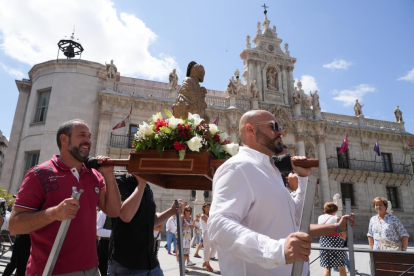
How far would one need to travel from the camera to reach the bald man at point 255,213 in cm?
146

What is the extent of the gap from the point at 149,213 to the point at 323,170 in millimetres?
22038

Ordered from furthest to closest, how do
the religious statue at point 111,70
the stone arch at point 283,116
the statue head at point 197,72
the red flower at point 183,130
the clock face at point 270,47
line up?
the clock face at point 270,47 < the stone arch at point 283,116 < the religious statue at point 111,70 < the statue head at point 197,72 < the red flower at point 183,130

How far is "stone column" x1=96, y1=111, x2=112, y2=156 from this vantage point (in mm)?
18797

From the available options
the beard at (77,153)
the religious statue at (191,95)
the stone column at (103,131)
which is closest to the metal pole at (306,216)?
the beard at (77,153)

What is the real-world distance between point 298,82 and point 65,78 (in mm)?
19473

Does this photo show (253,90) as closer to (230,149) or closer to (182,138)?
(230,149)

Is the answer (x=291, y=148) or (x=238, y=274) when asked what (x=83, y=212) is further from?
(x=291, y=148)

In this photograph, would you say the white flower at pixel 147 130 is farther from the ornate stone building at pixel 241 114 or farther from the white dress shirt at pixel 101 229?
the ornate stone building at pixel 241 114

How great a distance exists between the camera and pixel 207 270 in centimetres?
791

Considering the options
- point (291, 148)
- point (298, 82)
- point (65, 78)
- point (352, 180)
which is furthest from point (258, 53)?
point (65, 78)

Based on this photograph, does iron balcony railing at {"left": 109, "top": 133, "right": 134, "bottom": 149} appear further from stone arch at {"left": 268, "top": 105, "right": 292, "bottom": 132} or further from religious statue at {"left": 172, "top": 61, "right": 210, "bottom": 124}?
religious statue at {"left": 172, "top": 61, "right": 210, "bottom": 124}

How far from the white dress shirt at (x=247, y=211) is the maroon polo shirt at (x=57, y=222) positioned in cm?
120

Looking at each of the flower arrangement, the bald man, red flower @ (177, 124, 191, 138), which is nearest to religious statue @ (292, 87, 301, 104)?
the flower arrangement

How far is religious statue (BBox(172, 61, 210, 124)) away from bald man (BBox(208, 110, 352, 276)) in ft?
8.85
